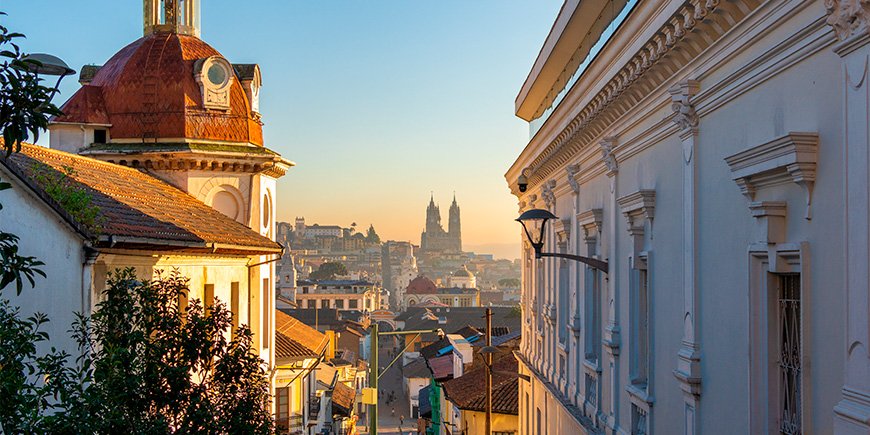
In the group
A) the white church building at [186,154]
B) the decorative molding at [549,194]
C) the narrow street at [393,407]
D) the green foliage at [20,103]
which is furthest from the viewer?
the narrow street at [393,407]

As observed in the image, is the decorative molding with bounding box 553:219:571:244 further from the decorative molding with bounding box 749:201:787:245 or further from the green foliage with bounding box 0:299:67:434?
the green foliage with bounding box 0:299:67:434

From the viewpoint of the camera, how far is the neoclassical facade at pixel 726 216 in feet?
20.6

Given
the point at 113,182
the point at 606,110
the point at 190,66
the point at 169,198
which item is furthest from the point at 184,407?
the point at 190,66

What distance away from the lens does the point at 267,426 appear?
10203mm

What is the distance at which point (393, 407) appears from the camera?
8819 centimetres

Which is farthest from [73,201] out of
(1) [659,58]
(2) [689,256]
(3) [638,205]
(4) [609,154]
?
(4) [609,154]

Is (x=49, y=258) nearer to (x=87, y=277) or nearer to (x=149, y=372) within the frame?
(x=87, y=277)

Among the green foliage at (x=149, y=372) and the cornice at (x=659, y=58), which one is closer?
the green foliage at (x=149, y=372)

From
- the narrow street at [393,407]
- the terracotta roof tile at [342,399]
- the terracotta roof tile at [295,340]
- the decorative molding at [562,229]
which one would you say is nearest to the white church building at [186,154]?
the terracotta roof tile at [295,340]

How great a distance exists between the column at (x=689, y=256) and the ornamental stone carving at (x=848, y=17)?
3.52 m

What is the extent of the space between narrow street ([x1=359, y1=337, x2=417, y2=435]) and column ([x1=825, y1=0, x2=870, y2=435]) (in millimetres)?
57283

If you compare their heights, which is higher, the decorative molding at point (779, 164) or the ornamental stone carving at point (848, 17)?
the ornamental stone carving at point (848, 17)

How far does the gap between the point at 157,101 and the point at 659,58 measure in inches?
609

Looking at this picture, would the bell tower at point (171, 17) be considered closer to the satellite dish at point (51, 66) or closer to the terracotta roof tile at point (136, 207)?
the terracotta roof tile at point (136, 207)
